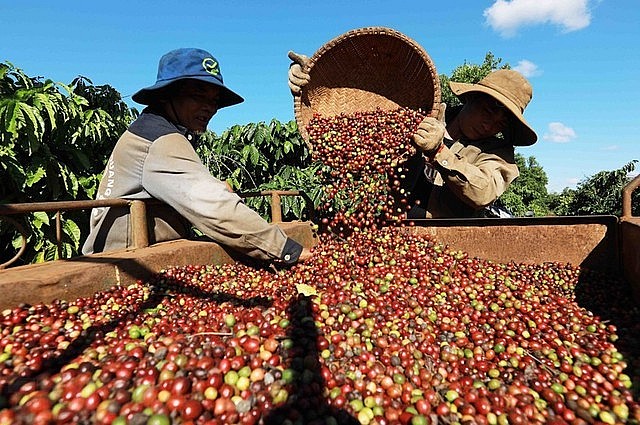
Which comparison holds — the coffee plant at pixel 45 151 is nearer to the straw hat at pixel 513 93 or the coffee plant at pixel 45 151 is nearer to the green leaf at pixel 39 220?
the green leaf at pixel 39 220

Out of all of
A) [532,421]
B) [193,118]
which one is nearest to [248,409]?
[532,421]

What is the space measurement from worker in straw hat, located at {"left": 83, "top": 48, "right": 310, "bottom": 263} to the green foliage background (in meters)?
1.98

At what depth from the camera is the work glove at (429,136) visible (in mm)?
3857

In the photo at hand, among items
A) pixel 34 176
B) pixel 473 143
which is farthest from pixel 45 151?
pixel 473 143

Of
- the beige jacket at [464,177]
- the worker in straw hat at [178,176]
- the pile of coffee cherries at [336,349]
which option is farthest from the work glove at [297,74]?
Result: the pile of coffee cherries at [336,349]

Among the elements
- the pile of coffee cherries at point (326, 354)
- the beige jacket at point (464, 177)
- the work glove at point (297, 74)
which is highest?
the work glove at point (297, 74)

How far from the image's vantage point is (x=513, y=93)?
169 inches

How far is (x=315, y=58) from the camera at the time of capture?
4473mm

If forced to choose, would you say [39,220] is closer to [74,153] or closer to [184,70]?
[74,153]

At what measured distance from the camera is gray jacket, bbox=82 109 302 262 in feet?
10.4

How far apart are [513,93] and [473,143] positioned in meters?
0.76

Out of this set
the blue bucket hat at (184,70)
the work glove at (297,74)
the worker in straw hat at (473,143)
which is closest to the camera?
the blue bucket hat at (184,70)

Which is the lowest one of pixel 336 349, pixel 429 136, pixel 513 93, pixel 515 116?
pixel 336 349

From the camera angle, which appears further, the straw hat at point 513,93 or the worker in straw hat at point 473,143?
the straw hat at point 513,93
